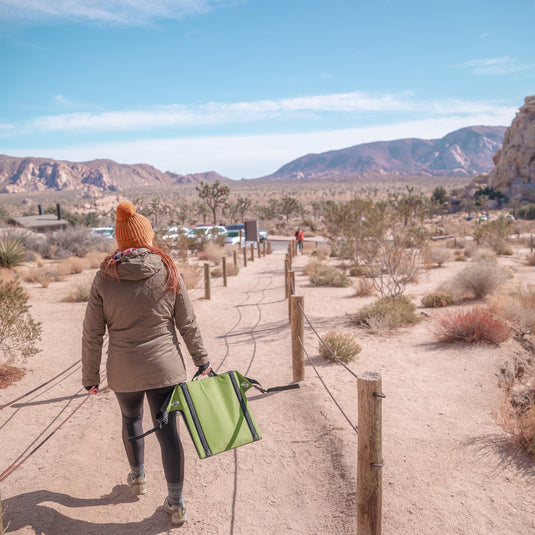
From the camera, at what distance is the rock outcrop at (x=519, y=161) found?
63.3m

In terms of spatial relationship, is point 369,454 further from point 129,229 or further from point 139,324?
point 129,229

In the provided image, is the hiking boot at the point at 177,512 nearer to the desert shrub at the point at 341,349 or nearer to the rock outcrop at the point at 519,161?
the desert shrub at the point at 341,349

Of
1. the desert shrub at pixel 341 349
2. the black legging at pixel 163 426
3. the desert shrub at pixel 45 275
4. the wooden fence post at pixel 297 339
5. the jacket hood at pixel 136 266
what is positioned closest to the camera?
the jacket hood at pixel 136 266

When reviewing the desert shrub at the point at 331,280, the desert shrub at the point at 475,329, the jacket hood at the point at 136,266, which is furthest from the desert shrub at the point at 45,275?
the jacket hood at the point at 136,266

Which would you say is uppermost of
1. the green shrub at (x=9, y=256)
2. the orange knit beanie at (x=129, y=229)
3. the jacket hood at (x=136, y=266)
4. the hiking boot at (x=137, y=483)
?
the orange knit beanie at (x=129, y=229)

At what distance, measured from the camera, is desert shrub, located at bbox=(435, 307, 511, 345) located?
7434mm

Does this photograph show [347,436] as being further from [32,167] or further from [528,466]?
[32,167]

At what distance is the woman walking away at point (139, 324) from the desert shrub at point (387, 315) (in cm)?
632

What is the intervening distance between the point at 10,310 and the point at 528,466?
6331mm

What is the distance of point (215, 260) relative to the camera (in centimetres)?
2284

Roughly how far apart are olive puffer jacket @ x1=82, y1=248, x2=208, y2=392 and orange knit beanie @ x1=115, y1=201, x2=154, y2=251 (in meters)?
0.11

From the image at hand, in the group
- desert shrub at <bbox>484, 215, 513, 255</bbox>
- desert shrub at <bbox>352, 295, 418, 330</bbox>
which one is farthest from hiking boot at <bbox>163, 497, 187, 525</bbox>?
desert shrub at <bbox>484, 215, 513, 255</bbox>

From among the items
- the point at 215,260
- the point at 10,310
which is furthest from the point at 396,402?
the point at 215,260

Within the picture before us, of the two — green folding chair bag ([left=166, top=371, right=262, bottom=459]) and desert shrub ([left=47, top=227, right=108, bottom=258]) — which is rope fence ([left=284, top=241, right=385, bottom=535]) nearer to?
green folding chair bag ([left=166, top=371, right=262, bottom=459])
